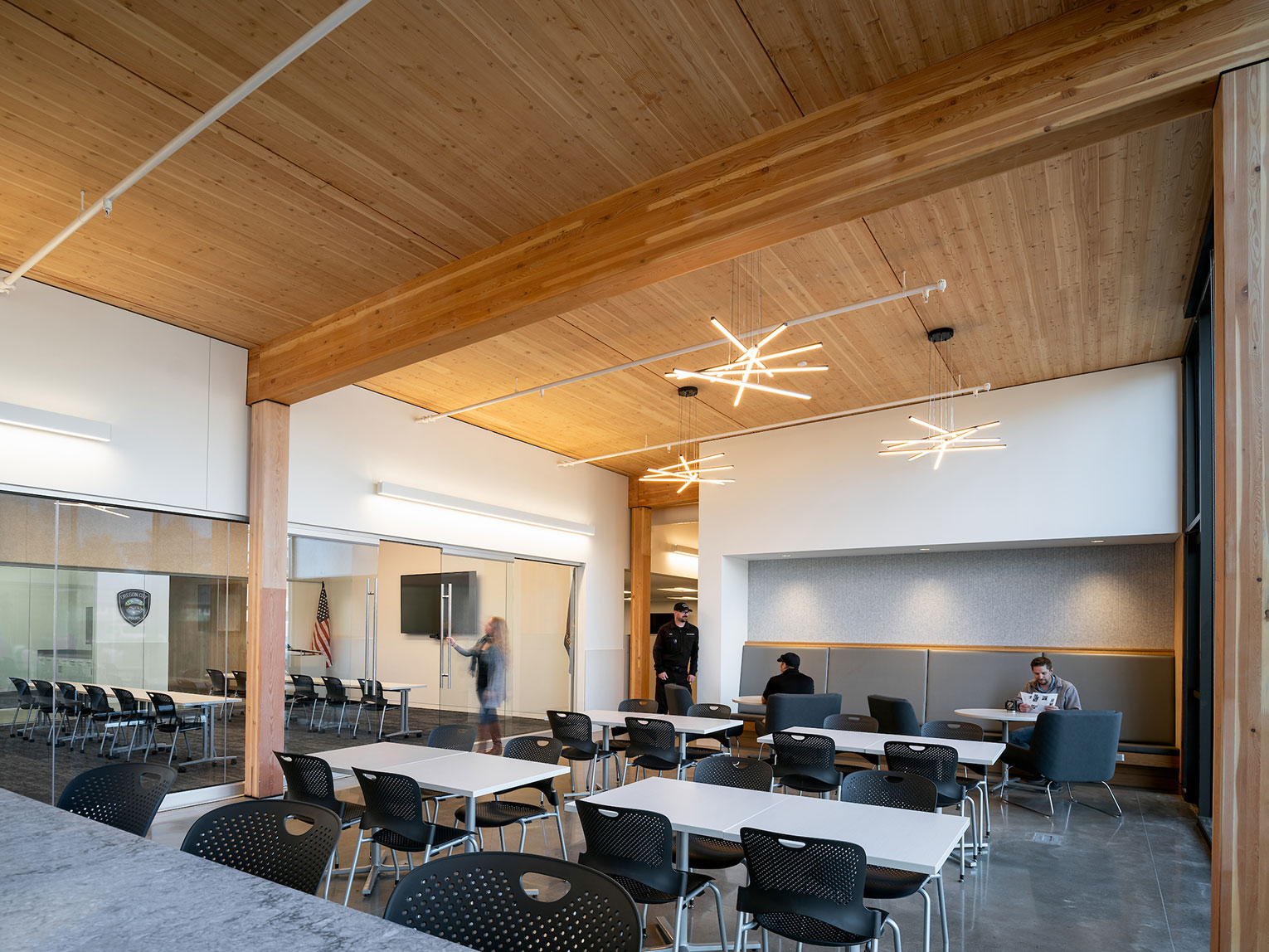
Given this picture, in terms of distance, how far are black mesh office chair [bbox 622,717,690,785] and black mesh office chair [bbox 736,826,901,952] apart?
142 inches

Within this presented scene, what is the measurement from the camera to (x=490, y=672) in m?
10.9

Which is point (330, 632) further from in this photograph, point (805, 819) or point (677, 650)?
point (805, 819)

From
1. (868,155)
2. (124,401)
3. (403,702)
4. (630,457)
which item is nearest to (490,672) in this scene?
(403,702)

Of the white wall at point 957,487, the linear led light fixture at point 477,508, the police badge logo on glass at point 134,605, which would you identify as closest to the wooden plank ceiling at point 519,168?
the white wall at point 957,487

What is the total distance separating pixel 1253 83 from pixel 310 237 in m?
5.29

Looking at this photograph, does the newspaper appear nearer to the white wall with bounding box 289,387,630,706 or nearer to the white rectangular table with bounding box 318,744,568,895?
the white rectangular table with bounding box 318,744,568,895

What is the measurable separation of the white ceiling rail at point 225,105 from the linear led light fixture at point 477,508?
4.37m

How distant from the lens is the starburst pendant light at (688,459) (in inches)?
372

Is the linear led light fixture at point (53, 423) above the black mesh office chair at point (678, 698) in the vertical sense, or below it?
above

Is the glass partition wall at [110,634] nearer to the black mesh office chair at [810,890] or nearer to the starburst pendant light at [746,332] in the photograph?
the starburst pendant light at [746,332]

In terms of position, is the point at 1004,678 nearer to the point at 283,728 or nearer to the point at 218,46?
the point at 283,728

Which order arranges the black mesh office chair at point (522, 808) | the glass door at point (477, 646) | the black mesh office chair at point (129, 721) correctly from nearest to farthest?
1. the black mesh office chair at point (522, 808)
2. the black mesh office chair at point (129, 721)
3. the glass door at point (477, 646)

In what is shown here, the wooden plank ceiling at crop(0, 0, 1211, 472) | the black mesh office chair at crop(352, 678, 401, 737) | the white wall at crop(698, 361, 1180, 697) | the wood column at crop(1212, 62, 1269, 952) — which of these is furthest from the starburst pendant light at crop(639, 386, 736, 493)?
the wood column at crop(1212, 62, 1269, 952)

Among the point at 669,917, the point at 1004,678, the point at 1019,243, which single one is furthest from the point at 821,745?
the point at 1004,678
